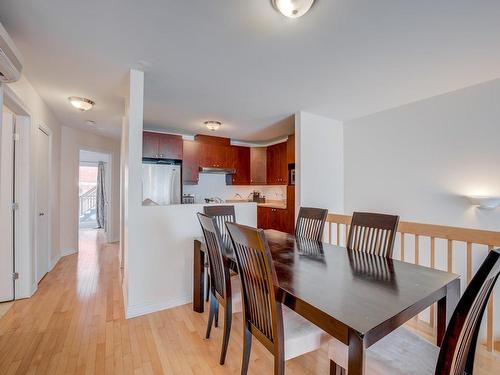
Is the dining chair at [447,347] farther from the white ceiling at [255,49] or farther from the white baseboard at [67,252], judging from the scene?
the white baseboard at [67,252]

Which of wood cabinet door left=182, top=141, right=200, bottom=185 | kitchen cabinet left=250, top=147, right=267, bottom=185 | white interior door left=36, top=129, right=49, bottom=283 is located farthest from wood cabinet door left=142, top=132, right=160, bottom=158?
kitchen cabinet left=250, top=147, right=267, bottom=185

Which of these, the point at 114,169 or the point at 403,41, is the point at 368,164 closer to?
the point at 403,41

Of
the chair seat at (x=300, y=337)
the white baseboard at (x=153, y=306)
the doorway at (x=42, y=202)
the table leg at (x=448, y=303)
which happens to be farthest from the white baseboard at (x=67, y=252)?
the table leg at (x=448, y=303)

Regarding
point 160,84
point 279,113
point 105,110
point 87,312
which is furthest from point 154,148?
point 87,312

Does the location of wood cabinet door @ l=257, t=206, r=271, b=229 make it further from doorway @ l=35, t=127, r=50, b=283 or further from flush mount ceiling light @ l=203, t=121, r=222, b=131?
doorway @ l=35, t=127, r=50, b=283

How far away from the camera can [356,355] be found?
82cm

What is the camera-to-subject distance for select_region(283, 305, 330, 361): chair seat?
1.19 metres

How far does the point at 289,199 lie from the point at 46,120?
376 centimetres

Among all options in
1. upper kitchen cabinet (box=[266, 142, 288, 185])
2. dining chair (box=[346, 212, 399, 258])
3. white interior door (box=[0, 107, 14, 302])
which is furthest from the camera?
upper kitchen cabinet (box=[266, 142, 288, 185])

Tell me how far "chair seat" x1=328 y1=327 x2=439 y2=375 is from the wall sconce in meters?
2.13

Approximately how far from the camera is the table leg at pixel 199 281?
235 centimetres

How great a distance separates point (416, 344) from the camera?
1.15 meters

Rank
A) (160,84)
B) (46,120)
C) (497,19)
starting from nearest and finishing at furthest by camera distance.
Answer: (497,19) → (160,84) → (46,120)

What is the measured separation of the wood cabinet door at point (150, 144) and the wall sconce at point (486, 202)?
455cm
